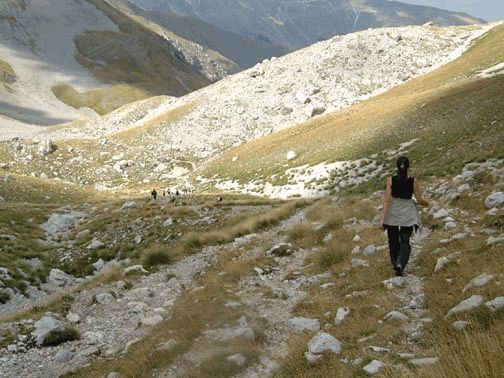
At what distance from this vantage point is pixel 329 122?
2406 inches

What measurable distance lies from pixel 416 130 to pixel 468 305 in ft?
121

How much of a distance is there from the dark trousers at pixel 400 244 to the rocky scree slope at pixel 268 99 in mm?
53707

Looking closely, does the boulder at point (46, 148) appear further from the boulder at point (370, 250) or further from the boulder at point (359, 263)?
the boulder at point (359, 263)

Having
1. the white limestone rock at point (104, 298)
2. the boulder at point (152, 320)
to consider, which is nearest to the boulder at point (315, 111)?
the white limestone rock at point (104, 298)

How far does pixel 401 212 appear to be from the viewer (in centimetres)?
1159

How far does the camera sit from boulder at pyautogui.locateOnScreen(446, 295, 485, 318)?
7859 millimetres

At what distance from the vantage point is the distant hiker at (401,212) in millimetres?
11469

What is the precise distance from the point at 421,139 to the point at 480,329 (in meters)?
34.7

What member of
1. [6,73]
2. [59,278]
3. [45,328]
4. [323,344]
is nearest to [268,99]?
[59,278]

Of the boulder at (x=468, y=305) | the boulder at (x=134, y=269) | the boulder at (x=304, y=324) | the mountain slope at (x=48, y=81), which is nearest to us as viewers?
the boulder at (x=468, y=305)

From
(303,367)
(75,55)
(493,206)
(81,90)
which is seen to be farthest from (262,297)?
(75,55)

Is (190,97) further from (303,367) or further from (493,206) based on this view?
(303,367)

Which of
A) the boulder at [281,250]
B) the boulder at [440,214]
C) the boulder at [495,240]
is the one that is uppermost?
the boulder at [495,240]

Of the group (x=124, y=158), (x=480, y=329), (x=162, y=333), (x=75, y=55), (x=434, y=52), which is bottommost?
(x=124, y=158)
